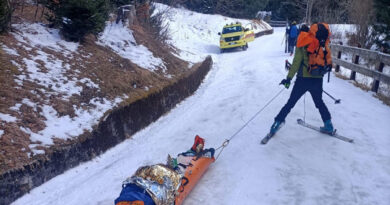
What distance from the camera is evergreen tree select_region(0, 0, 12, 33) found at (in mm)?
6657

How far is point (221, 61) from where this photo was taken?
19.0 meters

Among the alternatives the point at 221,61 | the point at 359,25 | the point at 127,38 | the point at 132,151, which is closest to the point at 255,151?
the point at 132,151

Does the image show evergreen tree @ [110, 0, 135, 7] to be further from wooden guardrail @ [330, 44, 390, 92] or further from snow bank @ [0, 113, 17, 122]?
snow bank @ [0, 113, 17, 122]

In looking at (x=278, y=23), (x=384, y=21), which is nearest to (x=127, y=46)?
(x=384, y=21)

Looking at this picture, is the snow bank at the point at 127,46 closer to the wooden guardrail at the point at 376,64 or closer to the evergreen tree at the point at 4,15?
the evergreen tree at the point at 4,15

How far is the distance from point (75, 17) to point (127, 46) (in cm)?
256

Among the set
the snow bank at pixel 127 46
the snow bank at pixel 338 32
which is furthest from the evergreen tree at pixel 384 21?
the snow bank at pixel 127 46

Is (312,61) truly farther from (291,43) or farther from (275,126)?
(291,43)

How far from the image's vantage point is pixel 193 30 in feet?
90.8

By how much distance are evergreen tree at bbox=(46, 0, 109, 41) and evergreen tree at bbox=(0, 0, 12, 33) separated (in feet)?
4.75

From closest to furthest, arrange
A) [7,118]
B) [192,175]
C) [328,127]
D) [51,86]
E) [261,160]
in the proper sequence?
[192,175]
[7,118]
[261,160]
[328,127]
[51,86]

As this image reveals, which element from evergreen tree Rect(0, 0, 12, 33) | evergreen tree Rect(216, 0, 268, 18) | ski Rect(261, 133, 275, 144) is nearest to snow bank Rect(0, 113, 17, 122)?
evergreen tree Rect(0, 0, 12, 33)

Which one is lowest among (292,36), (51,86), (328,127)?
(328,127)

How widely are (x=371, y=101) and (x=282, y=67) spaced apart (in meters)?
6.02
